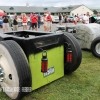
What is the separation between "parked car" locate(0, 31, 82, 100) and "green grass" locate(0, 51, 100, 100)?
110 millimetres

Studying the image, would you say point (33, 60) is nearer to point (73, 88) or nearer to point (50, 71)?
point (50, 71)

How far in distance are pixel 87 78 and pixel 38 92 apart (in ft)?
3.68

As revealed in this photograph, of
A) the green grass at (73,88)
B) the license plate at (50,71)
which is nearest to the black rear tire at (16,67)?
the green grass at (73,88)

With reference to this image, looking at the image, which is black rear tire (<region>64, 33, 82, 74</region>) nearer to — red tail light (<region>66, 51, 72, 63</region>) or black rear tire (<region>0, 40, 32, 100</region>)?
red tail light (<region>66, 51, 72, 63</region>)

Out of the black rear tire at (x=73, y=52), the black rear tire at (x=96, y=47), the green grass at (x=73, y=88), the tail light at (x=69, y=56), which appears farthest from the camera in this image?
the black rear tire at (x=96, y=47)

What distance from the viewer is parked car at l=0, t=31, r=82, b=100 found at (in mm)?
2645

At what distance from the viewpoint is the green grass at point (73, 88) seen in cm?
297

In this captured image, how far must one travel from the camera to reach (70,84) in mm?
3445

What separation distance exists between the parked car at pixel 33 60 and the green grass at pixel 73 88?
0.11 m

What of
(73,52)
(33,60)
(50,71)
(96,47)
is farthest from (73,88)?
(96,47)

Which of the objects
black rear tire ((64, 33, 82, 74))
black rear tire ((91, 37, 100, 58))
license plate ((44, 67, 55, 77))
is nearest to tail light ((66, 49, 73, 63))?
black rear tire ((64, 33, 82, 74))

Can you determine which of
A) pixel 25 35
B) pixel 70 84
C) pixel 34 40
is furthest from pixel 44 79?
pixel 25 35

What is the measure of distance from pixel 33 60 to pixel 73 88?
2.95 feet

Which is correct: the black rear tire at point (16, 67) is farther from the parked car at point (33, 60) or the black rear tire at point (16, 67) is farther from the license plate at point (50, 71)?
the license plate at point (50, 71)
